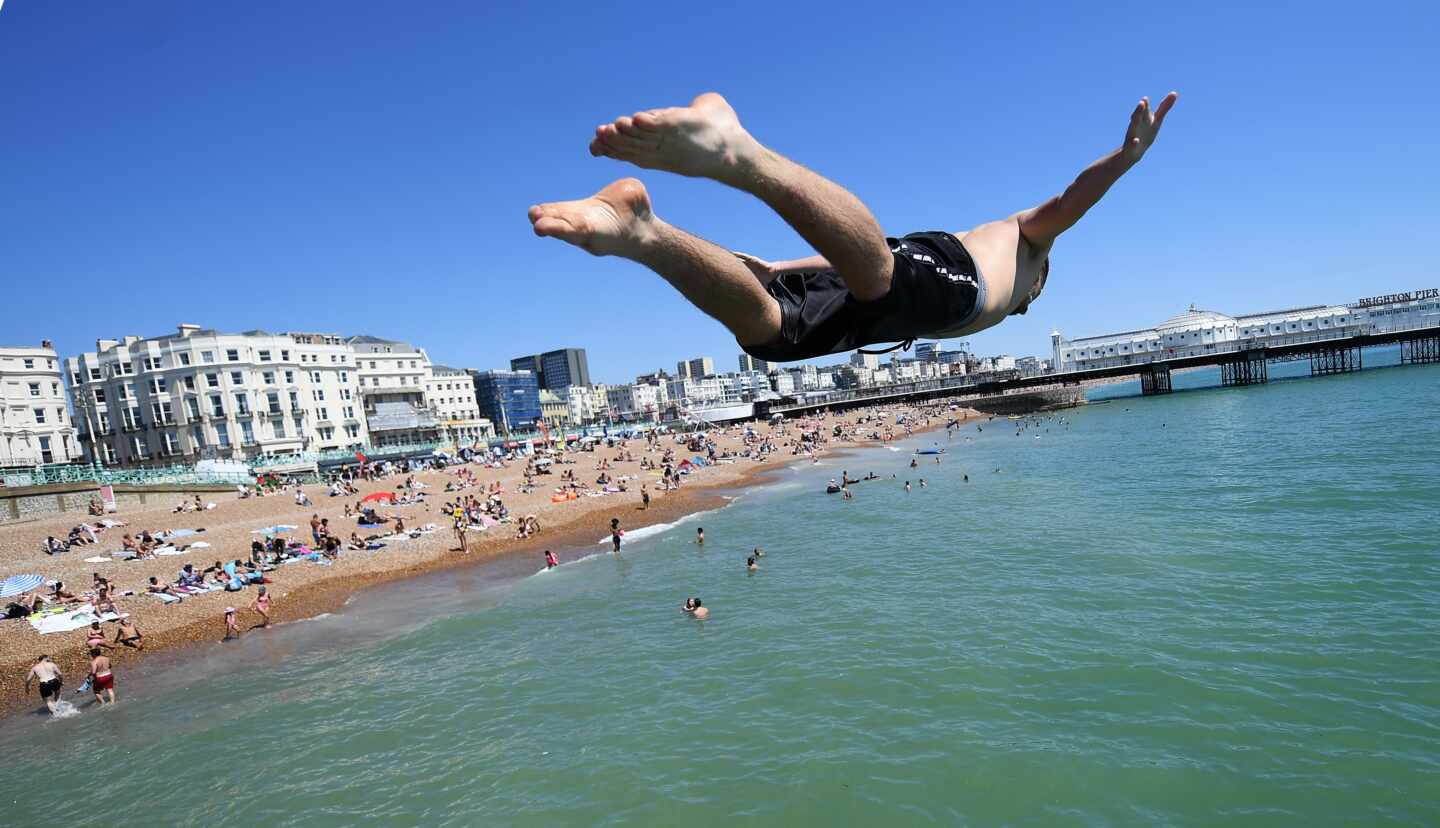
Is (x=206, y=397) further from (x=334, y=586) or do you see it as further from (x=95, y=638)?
(x=95, y=638)

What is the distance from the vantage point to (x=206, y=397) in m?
60.5

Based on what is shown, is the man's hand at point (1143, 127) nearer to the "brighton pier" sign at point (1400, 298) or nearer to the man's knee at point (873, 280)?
the man's knee at point (873, 280)

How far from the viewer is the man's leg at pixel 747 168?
218 cm

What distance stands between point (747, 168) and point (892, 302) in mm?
1047

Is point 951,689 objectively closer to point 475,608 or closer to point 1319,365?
point 475,608

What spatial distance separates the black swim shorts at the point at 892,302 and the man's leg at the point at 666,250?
15cm

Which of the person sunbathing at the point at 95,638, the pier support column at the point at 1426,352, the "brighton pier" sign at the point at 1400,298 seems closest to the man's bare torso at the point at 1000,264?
the person sunbathing at the point at 95,638

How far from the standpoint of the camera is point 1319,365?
101 meters

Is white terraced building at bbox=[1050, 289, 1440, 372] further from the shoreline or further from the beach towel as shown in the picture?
the beach towel

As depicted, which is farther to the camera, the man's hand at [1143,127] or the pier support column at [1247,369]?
the pier support column at [1247,369]

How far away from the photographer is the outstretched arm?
131 inches

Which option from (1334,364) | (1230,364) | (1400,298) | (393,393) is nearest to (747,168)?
(393,393)

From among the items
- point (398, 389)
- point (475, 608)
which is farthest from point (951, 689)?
point (398, 389)

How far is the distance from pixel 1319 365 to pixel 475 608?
125 m
